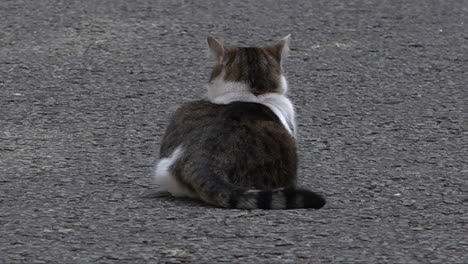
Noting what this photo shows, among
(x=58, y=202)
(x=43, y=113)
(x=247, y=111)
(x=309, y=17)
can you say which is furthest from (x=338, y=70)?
(x=58, y=202)

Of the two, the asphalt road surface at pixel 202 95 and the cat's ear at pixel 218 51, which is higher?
the cat's ear at pixel 218 51

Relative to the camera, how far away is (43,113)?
25.3ft

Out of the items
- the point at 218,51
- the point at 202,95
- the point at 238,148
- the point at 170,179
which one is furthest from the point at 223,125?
the point at 202,95

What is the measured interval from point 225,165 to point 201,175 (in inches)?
4.8

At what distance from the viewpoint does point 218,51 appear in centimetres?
646

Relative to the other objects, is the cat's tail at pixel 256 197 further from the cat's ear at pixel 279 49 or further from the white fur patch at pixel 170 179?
the cat's ear at pixel 279 49

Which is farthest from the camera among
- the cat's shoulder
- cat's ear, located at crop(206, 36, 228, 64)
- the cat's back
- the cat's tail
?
cat's ear, located at crop(206, 36, 228, 64)

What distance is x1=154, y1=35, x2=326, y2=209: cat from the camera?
218 inches

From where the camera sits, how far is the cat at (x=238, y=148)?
5543 mm

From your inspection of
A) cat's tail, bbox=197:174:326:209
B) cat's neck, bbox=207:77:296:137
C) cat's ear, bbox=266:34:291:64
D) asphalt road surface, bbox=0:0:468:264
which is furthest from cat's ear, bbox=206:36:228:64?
cat's tail, bbox=197:174:326:209

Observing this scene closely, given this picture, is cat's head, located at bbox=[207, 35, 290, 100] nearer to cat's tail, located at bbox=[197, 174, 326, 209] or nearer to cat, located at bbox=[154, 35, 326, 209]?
cat, located at bbox=[154, 35, 326, 209]

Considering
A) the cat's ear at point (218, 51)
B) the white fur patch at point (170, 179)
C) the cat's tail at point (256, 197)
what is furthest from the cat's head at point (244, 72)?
the cat's tail at point (256, 197)

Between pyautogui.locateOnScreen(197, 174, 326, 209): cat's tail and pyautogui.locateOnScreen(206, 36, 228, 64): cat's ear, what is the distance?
1084 millimetres

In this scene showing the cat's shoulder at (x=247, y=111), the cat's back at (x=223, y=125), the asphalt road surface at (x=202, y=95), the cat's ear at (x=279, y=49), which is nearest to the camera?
the asphalt road surface at (x=202, y=95)
